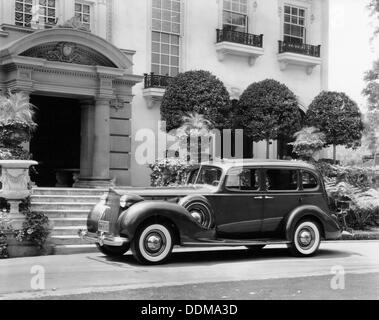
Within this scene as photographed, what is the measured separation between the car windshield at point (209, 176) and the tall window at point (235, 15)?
36.1ft

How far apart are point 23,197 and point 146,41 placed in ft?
30.7

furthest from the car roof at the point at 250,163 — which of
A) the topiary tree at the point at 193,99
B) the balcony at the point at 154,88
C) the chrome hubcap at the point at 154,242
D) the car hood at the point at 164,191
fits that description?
the balcony at the point at 154,88

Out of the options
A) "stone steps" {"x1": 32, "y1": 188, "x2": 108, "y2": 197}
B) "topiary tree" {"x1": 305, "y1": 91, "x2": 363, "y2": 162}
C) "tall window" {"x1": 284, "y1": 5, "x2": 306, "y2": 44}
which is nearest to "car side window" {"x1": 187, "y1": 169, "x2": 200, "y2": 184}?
"stone steps" {"x1": 32, "y1": 188, "x2": 108, "y2": 197}

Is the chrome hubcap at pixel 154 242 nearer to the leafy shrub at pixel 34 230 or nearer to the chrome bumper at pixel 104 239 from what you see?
the chrome bumper at pixel 104 239

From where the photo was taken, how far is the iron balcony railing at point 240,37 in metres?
22.0

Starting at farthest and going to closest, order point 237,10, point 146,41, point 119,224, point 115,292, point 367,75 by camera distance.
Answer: point 367,75 < point 237,10 < point 146,41 < point 119,224 < point 115,292

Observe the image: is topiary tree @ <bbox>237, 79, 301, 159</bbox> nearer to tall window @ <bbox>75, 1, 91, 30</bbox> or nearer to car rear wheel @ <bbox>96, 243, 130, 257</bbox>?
tall window @ <bbox>75, 1, 91, 30</bbox>

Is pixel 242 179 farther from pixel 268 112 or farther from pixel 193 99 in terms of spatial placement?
pixel 268 112

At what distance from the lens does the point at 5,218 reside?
12320mm

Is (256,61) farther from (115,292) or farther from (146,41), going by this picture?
(115,292)

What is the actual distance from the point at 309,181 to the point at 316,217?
0.77 metres

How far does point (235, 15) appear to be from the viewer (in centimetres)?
2278
